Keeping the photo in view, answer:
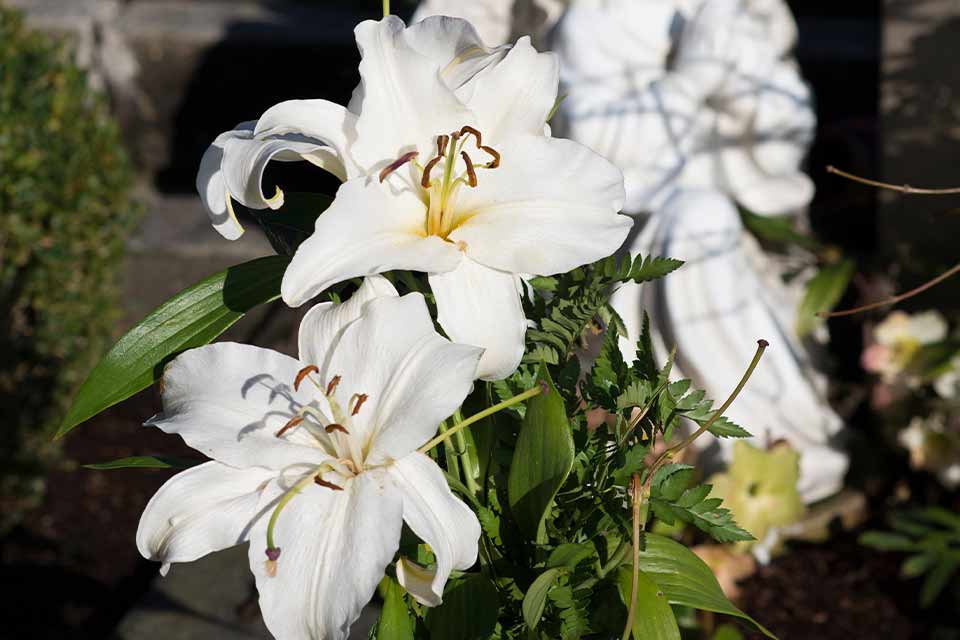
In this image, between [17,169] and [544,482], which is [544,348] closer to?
[544,482]

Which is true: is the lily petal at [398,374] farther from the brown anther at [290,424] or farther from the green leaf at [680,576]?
the green leaf at [680,576]

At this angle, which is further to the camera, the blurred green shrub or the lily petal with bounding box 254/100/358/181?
the blurred green shrub

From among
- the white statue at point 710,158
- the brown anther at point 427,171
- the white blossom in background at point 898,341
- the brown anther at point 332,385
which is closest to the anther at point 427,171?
the brown anther at point 427,171

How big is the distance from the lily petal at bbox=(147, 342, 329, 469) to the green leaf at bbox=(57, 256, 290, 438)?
3.1 inches

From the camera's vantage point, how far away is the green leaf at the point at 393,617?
79 centimetres

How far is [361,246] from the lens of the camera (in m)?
0.74

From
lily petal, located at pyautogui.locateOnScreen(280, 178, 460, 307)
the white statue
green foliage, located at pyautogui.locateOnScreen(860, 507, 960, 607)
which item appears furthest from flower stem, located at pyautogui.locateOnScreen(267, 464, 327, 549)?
green foliage, located at pyautogui.locateOnScreen(860, 507, 960, 607)

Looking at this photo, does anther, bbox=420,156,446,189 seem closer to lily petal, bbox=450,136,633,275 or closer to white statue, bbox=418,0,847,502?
lily petal, bbox=450,136,633,275

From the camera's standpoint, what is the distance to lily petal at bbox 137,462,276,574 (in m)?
0.75

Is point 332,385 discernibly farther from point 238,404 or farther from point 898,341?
point 898,341

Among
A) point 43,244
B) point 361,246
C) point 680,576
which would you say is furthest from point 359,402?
point 43,244

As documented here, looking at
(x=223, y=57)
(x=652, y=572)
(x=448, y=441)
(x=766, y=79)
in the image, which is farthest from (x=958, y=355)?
(x=223, y=57)

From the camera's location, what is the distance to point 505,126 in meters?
0.79

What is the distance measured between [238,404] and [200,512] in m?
0.08
